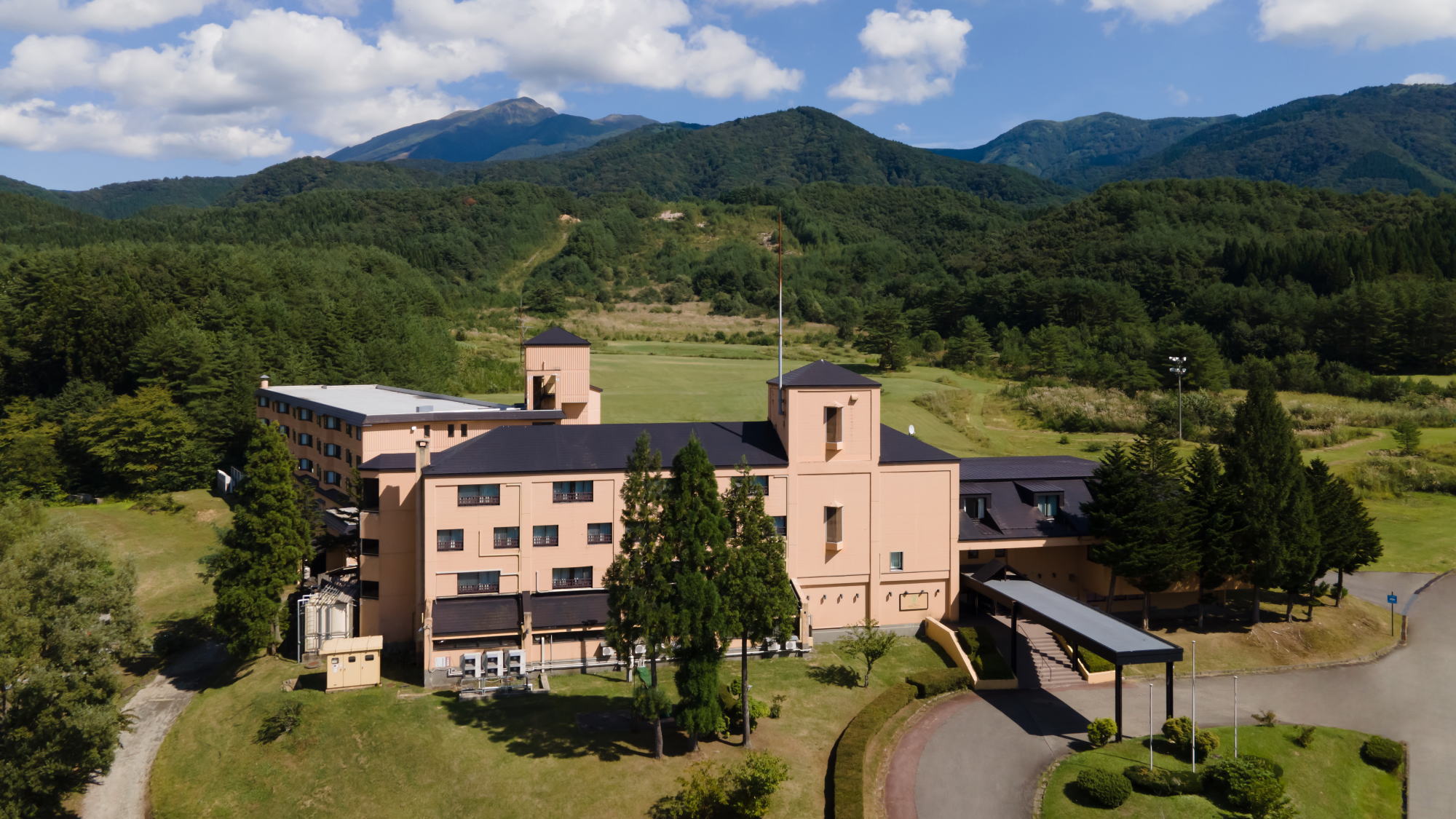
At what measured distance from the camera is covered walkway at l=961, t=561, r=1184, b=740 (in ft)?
105

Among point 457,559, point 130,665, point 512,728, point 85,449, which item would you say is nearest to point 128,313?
A: point 85,449

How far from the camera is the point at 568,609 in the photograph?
3909 cm

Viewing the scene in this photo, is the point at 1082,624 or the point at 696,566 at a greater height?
the point at 696,566

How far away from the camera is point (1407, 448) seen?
7756cm

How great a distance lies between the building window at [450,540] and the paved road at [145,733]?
13.5 metres

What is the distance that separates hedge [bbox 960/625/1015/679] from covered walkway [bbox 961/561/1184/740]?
2.09 ft

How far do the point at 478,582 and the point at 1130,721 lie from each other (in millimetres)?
28136

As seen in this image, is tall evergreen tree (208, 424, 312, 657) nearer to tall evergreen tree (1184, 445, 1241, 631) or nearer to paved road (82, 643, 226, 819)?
paved road (82, 643, 226, 819)

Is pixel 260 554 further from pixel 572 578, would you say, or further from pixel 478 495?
pixel 572 578

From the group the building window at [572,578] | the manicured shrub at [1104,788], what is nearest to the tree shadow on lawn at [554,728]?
the building window at [572,578]

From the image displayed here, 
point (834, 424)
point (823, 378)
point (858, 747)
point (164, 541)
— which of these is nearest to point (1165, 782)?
point (858, 747)

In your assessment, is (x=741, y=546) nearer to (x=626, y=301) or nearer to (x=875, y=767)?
(x=875, y=767)

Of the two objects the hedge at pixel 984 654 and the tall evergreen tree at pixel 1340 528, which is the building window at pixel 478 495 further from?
the tall evergreen tree at pixel 1340 528

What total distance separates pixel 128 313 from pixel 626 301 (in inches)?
4701
